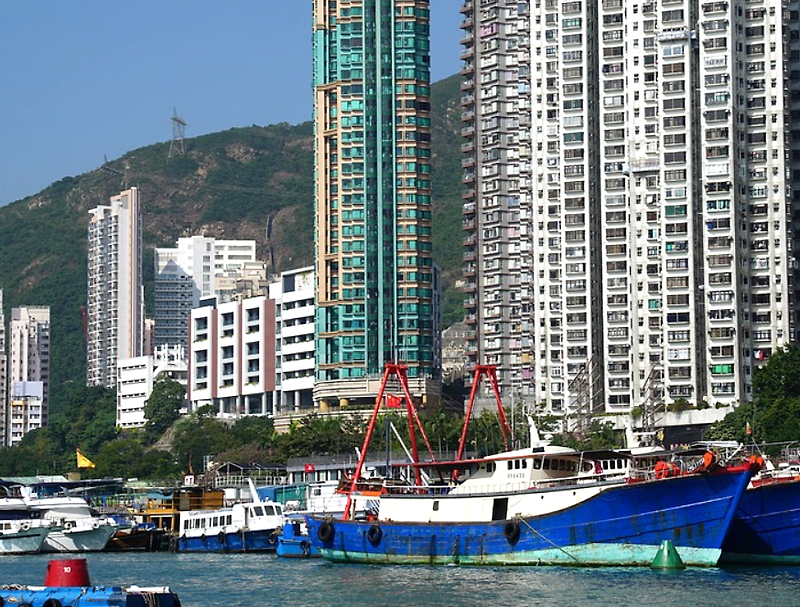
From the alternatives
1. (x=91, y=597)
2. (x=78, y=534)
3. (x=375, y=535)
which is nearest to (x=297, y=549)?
(x=375, y=535)

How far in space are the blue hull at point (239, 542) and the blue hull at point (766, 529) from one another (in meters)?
35.2

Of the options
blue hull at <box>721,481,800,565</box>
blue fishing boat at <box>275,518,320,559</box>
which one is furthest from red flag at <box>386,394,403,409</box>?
blue hull at <box>721,481,800,565</box>

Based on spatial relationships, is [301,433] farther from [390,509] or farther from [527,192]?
[390,509]

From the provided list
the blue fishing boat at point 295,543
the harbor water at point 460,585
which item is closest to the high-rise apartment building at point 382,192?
the blue fishing boat at point 295,543

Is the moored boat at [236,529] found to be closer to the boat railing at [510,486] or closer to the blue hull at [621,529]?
the boat railing at [510,486]

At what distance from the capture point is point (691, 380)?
168 meters

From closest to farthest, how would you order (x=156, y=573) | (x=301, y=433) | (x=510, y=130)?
(x=156, y=573)
(x=301, y=433)
(x=510, y=130)

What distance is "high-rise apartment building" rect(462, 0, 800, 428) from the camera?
549 ft

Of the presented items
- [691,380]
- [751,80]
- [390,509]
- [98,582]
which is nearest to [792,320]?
[691,380]

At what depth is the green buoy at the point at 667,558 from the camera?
82125mm

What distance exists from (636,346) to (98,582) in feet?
305

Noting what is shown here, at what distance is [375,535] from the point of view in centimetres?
9194

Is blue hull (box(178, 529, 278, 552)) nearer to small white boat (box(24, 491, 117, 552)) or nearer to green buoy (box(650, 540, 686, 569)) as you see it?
small white boat (box(24, 491, 117, 552))

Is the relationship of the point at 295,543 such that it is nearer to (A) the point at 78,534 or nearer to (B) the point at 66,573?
(A) the point at 78,534
